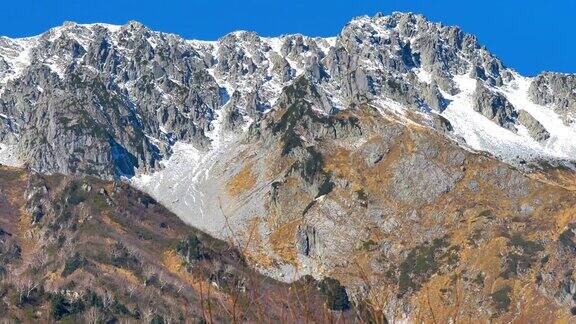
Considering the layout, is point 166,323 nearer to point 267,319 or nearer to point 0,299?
point 0,299

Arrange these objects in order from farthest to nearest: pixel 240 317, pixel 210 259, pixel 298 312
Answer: pixel 210 259, pixel 298 312, pixel 240 317

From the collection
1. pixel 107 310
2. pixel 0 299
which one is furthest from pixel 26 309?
pixel 107 310

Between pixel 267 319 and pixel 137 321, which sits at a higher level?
pixel 267 319

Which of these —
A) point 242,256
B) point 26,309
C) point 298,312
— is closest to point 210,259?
point 298,312

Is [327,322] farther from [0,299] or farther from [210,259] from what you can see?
[0,299]

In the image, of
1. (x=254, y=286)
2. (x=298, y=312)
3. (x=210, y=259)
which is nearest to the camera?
(x=254, y=286)

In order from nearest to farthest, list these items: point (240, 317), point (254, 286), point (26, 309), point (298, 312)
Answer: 1. point (254, 286)
2. point (240, 317)
3. point (298, 312)
4. point (26, 309)

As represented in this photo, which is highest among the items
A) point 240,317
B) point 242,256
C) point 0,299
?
point 242,256

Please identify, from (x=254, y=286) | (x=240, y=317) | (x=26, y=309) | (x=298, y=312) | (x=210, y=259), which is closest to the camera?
(x=254, y=286)

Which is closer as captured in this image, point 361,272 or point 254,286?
point 254,286
